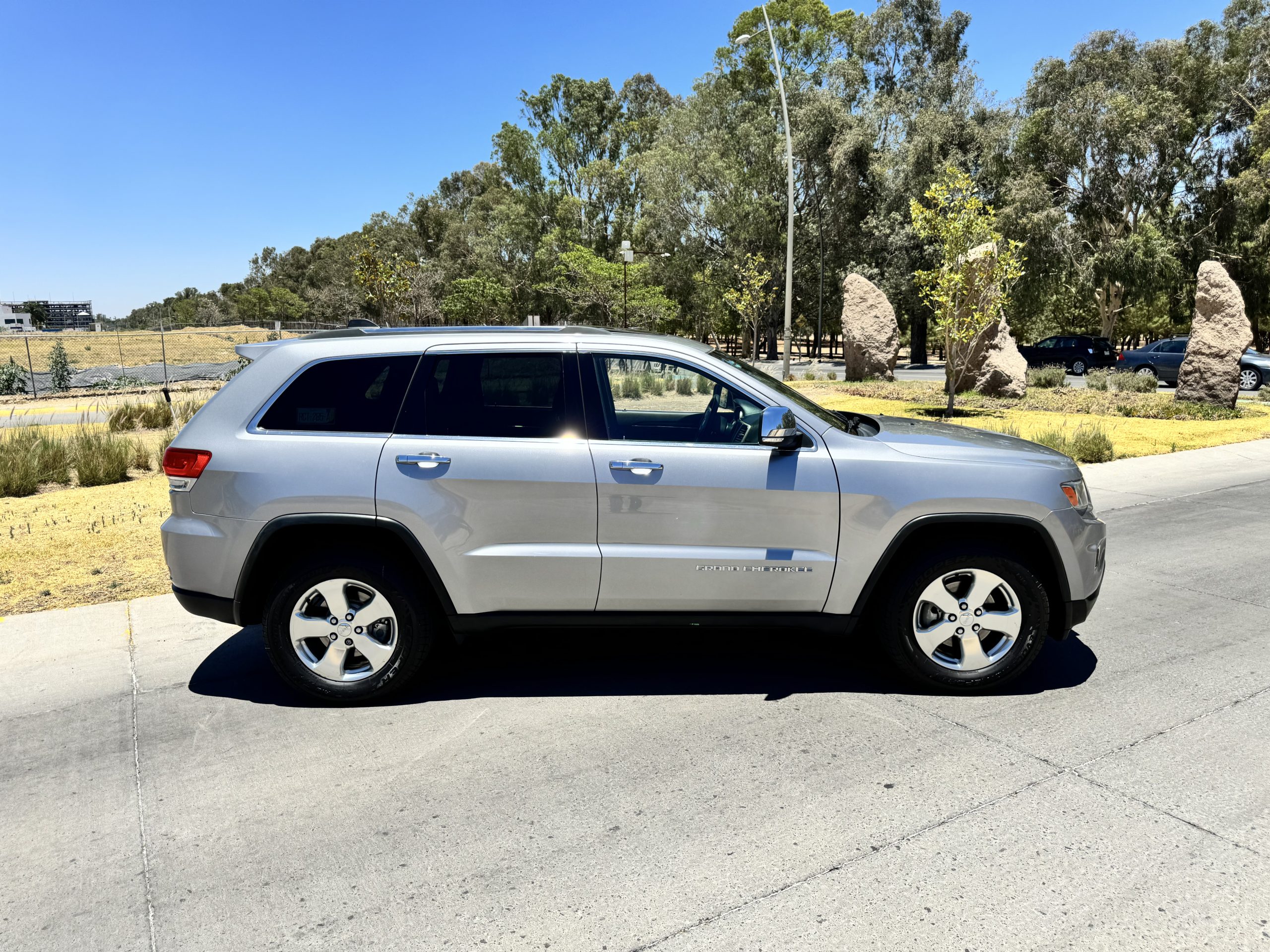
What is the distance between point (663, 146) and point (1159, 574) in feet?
129

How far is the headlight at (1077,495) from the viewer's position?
397 cm

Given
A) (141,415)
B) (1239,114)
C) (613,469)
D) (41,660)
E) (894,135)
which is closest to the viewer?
(613,469)

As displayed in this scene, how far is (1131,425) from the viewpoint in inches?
611

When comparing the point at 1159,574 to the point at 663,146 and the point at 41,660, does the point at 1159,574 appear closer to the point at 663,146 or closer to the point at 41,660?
the point at 41,660

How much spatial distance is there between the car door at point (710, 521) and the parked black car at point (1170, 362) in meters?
22.1

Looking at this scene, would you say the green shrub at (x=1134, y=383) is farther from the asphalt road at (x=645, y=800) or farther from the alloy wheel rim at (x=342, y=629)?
the alloy wheel rim at (x=342, y=629)

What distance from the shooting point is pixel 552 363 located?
4.07m

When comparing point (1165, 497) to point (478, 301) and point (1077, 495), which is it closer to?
point (1077, 495)

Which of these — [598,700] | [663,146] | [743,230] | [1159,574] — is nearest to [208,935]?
[598,700]

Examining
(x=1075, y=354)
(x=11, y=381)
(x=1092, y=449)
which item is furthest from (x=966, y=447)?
(x=11, y=381)

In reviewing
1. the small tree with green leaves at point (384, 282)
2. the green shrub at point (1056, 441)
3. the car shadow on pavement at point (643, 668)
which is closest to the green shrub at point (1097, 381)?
the green shrub at point (1056, 441)

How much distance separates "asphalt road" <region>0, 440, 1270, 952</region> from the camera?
260 centimetres

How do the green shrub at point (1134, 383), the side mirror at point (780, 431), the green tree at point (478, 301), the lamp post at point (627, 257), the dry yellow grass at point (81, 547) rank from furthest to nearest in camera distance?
the green tree at point (478, 301)
the lamp post at point (627, 257)
the green shrub at point (1134, 383)
the dry yellow grass at point (81, 547)
the side mirror at point (780, 431)

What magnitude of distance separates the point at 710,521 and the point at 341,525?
171 cm
